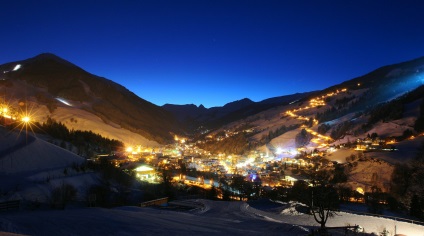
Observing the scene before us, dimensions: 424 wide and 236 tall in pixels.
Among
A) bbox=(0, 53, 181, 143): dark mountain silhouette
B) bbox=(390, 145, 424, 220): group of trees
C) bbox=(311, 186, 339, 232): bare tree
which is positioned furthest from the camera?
bbox=(0, 53, 181, 143): dark mountain silhouette

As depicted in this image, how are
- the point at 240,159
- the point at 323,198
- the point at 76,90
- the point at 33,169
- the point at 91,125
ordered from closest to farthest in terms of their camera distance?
the point at 323,198 → the point at 33,169 → the point at 240,159 → the point at 91,125 → the point at 76,90

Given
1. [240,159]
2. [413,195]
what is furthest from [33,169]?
[240,159]

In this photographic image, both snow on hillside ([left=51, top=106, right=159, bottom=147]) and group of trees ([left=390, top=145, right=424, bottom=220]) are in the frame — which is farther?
snow on hillside ([left=51, top=106, right=159, bottom=147])

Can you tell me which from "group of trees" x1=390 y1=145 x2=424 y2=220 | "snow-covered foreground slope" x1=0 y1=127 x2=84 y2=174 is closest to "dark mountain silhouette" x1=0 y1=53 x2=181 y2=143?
"snow-covered foreground slope" x1=0 y1=127 x2=84 y2=174

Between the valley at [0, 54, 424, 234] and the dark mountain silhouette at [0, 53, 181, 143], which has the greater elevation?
the dark mountain silhouette at [0, 53, 181, 143]

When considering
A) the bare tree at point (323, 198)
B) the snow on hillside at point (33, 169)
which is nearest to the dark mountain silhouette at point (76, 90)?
the snow on hillside at point (33, 169)

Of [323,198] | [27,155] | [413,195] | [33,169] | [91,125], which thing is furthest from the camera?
[91,125]

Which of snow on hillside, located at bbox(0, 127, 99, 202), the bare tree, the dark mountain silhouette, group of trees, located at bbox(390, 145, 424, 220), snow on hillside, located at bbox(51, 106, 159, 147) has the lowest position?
group of trees, located at bbox(390, 145, 424, 220)

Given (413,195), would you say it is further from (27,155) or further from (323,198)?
(27,155)

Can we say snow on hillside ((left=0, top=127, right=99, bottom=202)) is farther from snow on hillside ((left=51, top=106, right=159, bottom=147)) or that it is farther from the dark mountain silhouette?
the dark mountain silhouette

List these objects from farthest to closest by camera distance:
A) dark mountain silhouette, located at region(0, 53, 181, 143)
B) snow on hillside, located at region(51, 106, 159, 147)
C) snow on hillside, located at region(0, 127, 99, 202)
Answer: dark mountain silhouette, located at region(0, 53, 181, 143) < snow on hillside, located at region(51, 106, 159, 147) < snow on hillside, located at region(0, 127, 99, 202)

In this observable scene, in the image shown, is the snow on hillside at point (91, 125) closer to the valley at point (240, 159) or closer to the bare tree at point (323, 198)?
the valley at point (240, 159)

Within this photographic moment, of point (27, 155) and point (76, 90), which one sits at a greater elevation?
point (76, 90)
